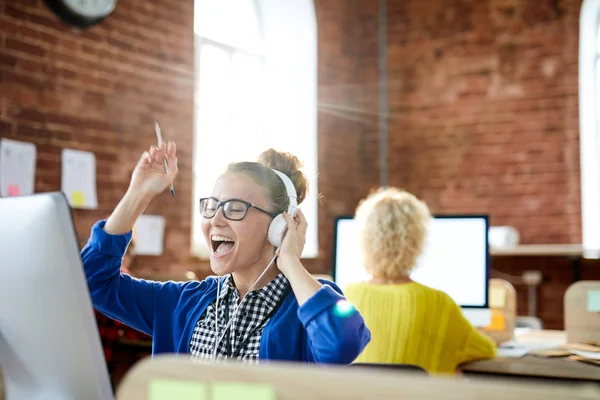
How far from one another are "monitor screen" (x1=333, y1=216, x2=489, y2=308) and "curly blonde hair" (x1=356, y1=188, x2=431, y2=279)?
0.13 meters

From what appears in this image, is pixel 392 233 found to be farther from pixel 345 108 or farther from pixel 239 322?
pixel 345 108

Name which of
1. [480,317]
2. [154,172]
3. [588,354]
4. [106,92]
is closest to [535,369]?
[588,354]

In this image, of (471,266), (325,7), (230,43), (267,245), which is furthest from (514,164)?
(267,245)

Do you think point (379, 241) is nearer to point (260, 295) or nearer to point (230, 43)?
point (260, 295)

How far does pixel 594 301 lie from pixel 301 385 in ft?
6.64

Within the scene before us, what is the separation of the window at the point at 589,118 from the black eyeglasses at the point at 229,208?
454 centimetres

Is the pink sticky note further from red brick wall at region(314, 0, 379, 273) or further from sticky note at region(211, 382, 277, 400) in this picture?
sticky note at region(211, 382, 277, 400)

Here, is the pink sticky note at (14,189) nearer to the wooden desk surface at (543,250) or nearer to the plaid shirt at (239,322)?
the plaid shirt at (239,322)

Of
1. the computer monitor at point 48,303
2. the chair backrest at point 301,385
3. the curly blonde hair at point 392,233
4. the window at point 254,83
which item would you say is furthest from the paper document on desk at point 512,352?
the window at point 254,83

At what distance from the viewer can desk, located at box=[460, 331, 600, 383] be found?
181cm

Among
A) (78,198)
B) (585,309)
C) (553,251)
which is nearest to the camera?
(585,309)

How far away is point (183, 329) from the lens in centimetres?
150

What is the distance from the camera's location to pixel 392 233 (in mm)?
2240

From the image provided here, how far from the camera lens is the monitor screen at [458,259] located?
2.43m
